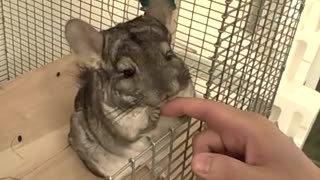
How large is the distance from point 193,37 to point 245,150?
2.23ft

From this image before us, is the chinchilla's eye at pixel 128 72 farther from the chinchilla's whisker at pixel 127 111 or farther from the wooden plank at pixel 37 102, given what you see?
the wooden plank at pixel 37 102

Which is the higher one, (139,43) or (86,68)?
(139,43)

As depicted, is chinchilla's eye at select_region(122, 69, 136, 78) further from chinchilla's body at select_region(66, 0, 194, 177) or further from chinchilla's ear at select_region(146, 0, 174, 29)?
chinchilla's ear at select_region(146, 0, 174, 29)

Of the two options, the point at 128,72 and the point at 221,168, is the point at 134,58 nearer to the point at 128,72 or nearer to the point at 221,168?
the point at 128,72

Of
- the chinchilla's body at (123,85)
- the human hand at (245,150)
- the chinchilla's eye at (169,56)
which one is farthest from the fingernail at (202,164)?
the chinchilla's eye at (169,56)

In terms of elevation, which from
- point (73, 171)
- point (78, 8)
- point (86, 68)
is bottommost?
point (73, 171)

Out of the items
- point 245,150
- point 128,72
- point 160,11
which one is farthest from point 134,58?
point 245,150

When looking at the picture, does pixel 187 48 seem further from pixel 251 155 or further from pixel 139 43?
pixel 251 155

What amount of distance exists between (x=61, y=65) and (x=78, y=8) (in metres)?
0.28

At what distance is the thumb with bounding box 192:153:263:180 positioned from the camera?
25.9 inches

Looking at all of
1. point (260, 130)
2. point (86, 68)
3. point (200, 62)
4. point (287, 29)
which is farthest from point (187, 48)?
Answer: point (260, 130)

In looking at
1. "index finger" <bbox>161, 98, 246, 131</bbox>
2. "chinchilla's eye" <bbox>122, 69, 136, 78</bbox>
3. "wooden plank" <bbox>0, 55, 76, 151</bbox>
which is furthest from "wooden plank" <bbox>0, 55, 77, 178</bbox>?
"index finger" <bbox>161, 98, 246, 131</bbox>

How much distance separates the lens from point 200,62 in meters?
1.36

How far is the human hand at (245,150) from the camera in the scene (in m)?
0.66
